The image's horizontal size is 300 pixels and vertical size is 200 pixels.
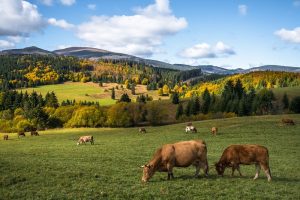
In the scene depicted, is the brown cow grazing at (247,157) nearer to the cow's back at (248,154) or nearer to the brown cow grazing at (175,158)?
the cow's back at (248,154)

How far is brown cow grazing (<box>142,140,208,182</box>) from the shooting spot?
2080 centimetres

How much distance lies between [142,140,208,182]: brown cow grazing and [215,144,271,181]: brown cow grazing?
1.63 metres

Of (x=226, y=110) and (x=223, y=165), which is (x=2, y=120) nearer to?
(x=226, y=110)

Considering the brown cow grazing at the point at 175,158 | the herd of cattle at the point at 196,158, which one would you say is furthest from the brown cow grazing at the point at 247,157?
the brown cow grazing at the point at 175,158

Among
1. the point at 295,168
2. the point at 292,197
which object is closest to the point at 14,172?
the point at 292,197

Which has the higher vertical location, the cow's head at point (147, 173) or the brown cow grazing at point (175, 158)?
the brown cow grazing at point (175, 158)

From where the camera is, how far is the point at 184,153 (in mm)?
21328

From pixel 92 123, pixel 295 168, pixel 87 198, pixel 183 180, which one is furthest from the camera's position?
pixel 92 123

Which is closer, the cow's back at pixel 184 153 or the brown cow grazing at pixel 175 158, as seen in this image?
the brown cow grazing at pixel 175 158

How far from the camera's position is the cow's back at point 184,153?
69.4 feet

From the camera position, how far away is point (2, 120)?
13525cm

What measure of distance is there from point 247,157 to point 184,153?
3.99 metres

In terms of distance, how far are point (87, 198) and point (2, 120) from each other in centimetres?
12947

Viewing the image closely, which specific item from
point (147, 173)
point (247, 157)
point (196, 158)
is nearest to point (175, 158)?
point (196, 158)
